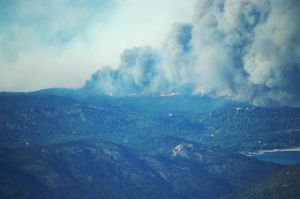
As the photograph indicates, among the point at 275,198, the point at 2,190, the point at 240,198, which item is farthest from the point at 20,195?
the point at 275,198

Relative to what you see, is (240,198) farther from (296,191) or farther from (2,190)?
(2,190)

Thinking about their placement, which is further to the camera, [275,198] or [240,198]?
[240,198]

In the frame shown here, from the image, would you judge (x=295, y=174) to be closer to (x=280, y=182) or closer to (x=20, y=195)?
(x=280, y=182)

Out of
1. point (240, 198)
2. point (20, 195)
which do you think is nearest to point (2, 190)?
point (20, 195)

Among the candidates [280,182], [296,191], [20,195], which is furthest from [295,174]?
[20,195]

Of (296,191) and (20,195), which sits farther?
(20,195)

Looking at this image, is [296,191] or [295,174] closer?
[296,191]

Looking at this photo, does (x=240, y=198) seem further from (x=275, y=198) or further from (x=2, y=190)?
(x=2, y=190)
